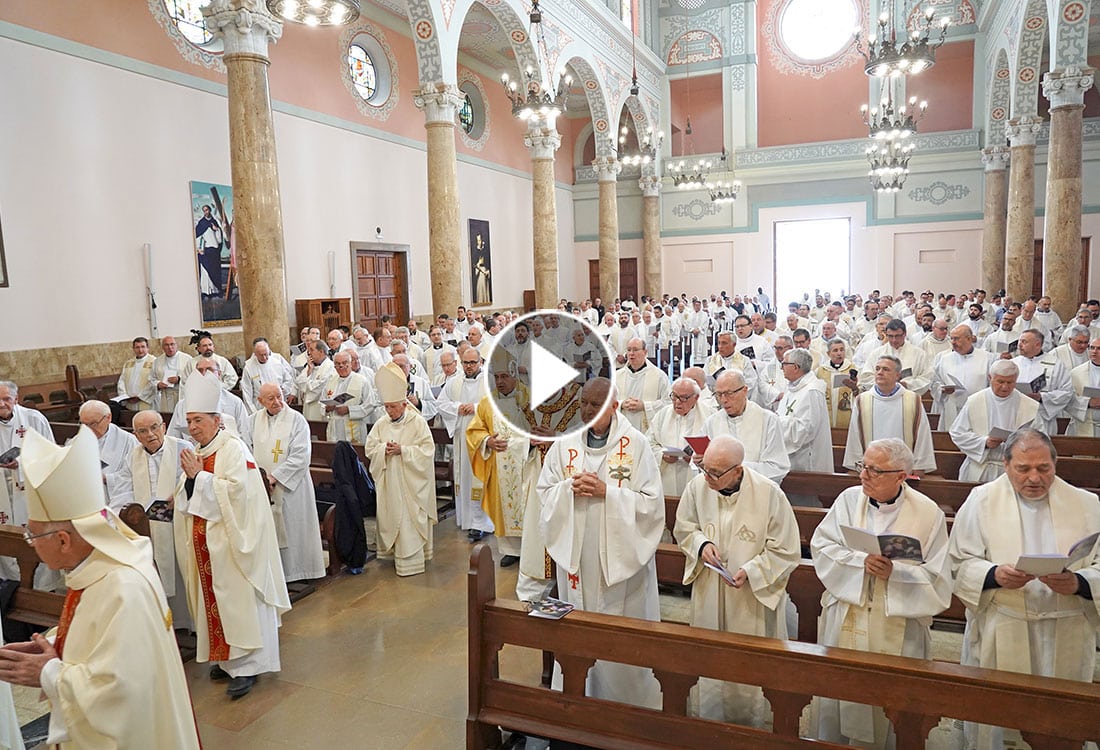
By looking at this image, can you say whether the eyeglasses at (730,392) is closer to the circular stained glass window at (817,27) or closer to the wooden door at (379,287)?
the wooden door at (379,287)

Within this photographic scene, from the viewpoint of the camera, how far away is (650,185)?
27.9 meters

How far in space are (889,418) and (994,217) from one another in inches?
821

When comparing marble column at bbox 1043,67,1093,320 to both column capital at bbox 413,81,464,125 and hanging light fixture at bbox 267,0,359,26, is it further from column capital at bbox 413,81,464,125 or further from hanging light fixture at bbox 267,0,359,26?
hanging light fixture at bbox 267,0,359,26

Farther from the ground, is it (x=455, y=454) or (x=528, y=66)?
(x=528, y=66)

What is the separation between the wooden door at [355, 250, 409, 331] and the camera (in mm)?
18141

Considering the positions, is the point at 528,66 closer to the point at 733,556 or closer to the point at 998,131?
the point at 998,131

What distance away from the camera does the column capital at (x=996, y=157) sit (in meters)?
23.3

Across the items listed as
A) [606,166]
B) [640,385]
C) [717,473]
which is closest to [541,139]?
[606,166]

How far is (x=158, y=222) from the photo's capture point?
43.0ft

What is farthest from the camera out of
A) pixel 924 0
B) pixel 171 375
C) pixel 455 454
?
pixel 924 0

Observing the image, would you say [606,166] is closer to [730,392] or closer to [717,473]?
[730,392]

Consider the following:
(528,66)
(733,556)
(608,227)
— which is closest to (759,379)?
(733,556)

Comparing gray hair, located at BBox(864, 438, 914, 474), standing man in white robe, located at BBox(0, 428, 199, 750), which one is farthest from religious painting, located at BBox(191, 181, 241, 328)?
gray hair, located at BBox(864, 438, 914, 474)

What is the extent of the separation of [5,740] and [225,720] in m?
1.17
